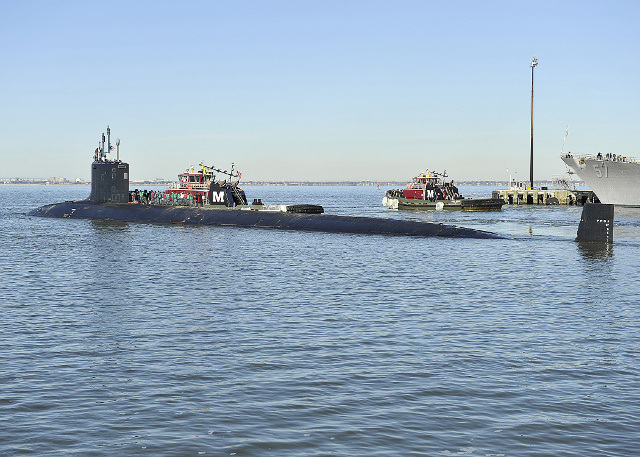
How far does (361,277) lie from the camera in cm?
2989

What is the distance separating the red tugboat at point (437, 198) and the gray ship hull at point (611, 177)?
11.4 m

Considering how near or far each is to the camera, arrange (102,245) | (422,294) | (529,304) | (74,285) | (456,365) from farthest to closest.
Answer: (102,245), (74,285), (422,294), (529,304), (456,365)

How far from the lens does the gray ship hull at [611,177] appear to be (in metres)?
88.0

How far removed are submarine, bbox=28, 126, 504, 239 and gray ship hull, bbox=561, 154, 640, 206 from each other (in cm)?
4434

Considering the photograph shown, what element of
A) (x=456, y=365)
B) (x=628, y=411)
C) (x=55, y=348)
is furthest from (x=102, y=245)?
(x=628, y=411)

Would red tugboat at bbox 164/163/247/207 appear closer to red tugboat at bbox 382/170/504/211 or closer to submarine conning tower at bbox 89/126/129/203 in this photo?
submarine conning tower at bbox 89/126/129/203

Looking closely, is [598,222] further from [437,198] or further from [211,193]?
[437,198]

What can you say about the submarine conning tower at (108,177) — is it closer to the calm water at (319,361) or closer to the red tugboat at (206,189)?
the red tugboat at (206,189)

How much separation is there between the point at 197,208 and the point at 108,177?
9.21 metres

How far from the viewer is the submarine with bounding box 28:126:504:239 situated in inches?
2203

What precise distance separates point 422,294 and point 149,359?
12.3 metres

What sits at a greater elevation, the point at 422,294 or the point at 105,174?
the point at 105,174

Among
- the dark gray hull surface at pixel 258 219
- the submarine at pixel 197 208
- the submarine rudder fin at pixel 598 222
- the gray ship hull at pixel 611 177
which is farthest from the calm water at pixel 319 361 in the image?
the gray ship hull at pixel 611 177

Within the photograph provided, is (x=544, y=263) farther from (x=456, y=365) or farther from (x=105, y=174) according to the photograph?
(x=105, y=174)
